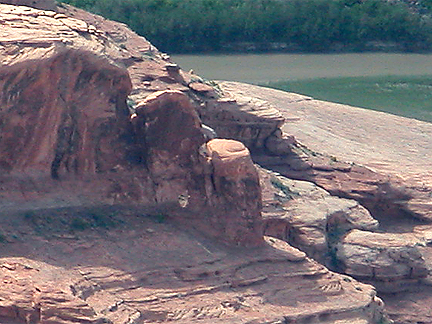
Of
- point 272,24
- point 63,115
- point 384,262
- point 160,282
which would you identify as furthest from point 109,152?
point 272,24

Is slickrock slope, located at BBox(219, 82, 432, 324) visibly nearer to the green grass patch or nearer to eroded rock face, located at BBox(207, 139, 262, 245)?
eroded rock face, located at BBox(207, 139, 262, 245)

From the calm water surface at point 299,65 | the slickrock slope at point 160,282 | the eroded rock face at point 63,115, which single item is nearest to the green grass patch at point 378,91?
the calm water surface at point 299,65

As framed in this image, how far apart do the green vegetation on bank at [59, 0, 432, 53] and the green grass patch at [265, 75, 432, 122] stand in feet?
22.9

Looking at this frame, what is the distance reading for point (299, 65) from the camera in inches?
2648

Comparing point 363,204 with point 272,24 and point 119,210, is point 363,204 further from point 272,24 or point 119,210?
point 272,24

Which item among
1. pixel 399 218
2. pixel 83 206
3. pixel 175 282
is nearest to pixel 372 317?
pixel 175 282

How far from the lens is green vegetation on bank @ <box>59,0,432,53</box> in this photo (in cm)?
6888

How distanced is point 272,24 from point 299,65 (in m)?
5.09

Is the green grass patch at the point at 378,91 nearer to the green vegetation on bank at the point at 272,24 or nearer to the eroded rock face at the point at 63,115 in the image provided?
the green vegetation on bank at the point at 272,24

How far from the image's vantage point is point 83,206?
21.1 m

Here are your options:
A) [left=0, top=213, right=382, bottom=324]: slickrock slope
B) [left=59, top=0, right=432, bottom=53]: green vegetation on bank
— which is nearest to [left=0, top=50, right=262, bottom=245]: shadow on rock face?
[left=0, top=213, right=382, bottom=324]: slickrock slope

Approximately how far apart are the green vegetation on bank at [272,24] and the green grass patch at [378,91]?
698 centimetres

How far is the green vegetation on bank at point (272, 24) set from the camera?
68.9 m

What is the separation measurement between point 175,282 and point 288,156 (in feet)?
40.5
